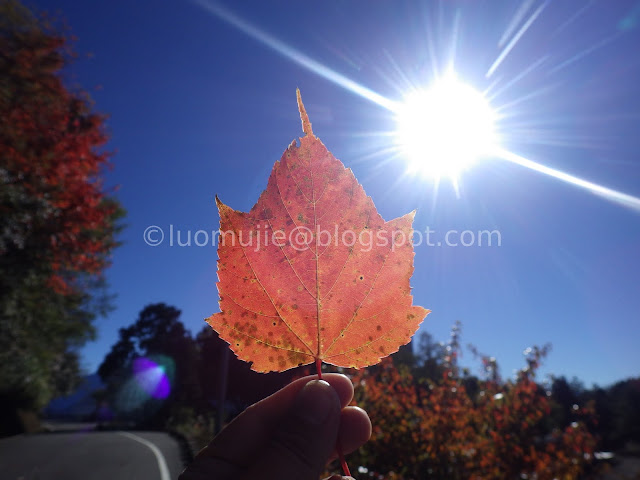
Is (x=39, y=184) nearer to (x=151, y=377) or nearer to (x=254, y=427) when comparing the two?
(x=254, y=427)

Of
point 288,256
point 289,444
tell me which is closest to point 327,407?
point 289,444

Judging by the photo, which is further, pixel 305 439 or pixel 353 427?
pixel 353 427

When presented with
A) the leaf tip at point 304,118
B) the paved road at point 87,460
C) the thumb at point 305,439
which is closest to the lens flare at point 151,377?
the paved road at point 87,460

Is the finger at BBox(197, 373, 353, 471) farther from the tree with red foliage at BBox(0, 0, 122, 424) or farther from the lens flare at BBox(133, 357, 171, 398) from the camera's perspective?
the lens flare at BBox(133, 357, 171, 398)

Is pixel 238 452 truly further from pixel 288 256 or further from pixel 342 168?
pixel 342 168

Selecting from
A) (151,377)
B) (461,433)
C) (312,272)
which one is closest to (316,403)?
(312,272)

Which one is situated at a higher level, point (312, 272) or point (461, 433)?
point (461, 433)

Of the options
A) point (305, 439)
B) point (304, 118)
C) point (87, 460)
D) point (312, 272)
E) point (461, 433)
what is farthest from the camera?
point (87, 460)
